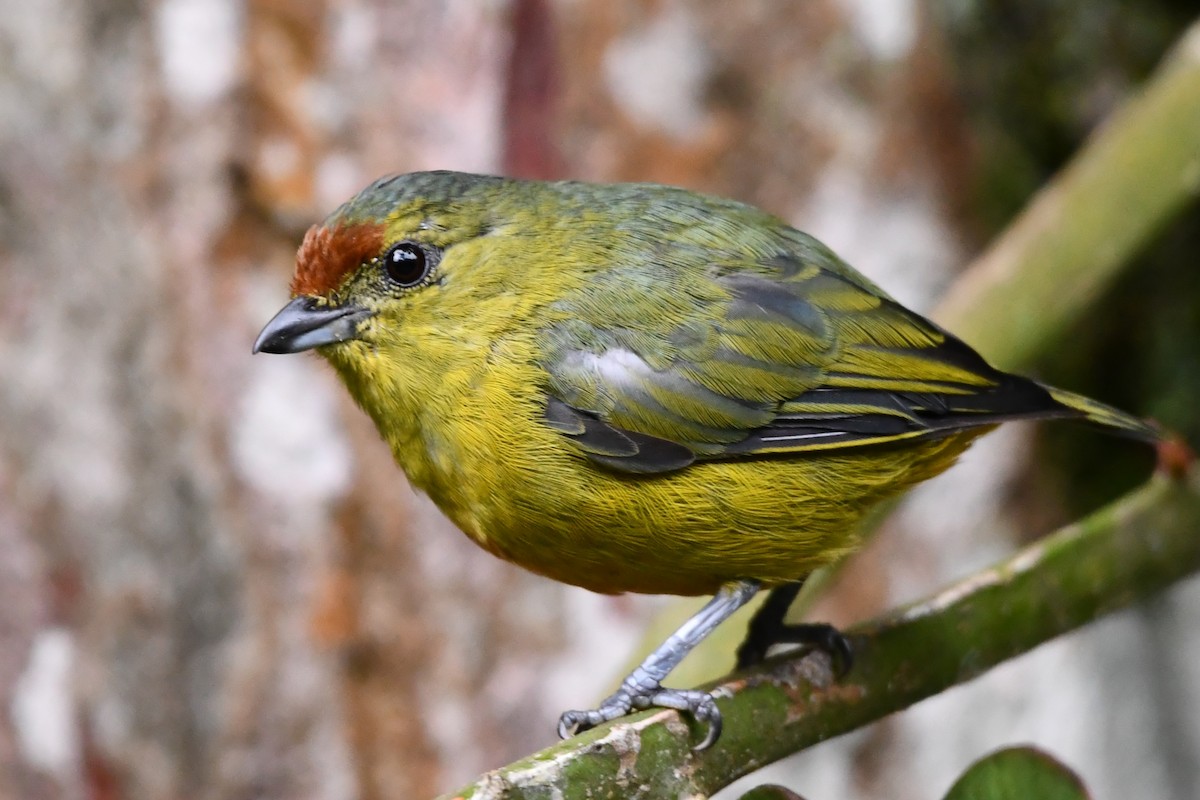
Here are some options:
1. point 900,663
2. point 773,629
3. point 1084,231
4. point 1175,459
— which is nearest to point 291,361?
point 773,629

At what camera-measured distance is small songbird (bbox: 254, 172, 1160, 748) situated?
251 centimetres

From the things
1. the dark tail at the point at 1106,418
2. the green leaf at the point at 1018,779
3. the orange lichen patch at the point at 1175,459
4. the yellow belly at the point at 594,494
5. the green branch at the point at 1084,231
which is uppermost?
the green branch at the point at 1084,231

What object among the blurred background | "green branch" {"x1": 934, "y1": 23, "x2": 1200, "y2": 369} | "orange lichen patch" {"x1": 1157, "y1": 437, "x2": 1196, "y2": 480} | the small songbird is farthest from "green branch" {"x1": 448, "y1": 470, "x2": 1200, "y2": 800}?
the blurred background

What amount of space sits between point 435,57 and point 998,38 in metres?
1.96

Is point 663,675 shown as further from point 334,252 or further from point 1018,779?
point 334,252

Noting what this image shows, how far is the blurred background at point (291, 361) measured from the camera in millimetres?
3887

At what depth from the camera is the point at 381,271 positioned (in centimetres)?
265

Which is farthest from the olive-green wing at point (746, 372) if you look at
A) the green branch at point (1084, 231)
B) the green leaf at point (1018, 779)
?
the green leaf at point (1018, 779)

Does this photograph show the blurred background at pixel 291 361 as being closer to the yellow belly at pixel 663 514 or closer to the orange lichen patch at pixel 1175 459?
the orange lichen patch at pixel 1175 459

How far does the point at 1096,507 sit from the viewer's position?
186 inches

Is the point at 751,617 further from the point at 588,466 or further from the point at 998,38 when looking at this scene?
the point at 998,38

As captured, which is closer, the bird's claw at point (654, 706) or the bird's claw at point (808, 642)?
the bird's claw at point (654, 706)

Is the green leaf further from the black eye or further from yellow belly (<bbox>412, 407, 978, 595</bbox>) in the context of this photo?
the black eye

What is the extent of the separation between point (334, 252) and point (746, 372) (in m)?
0.84
